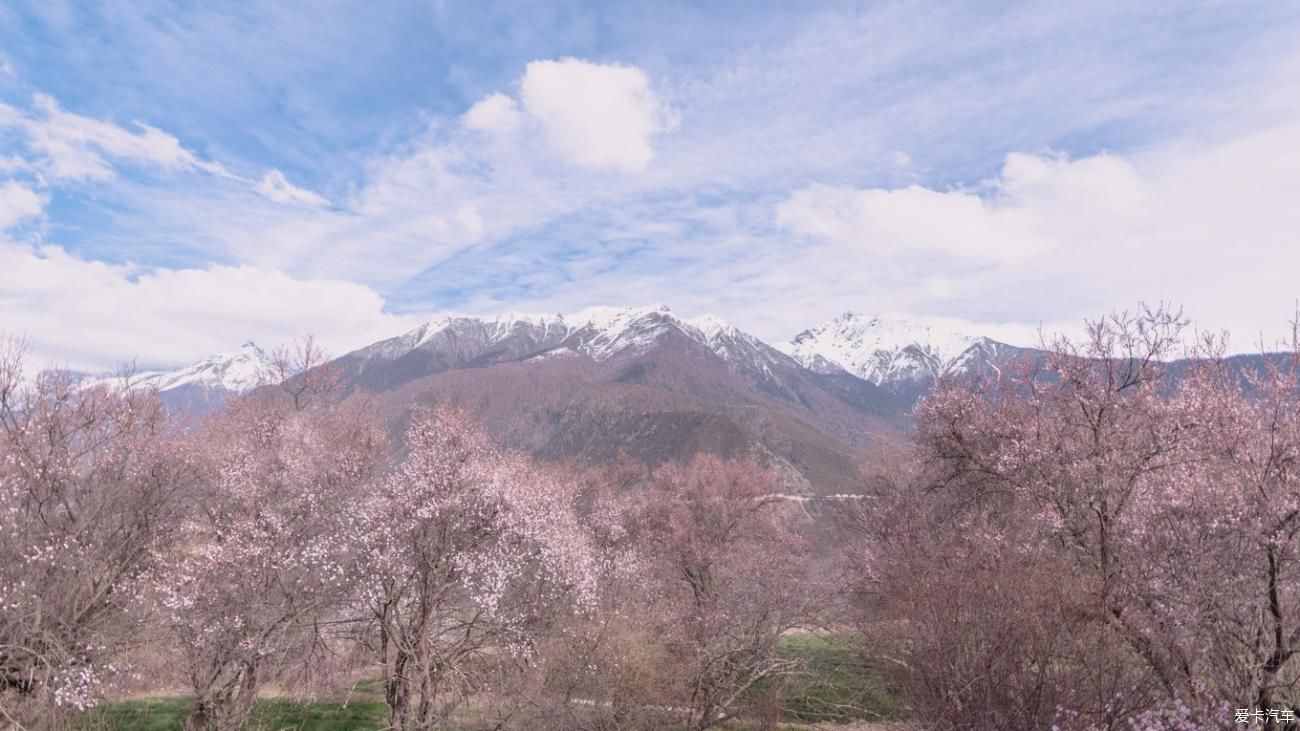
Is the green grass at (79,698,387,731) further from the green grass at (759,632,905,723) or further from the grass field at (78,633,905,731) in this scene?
the green grass at (759,632,905,723)

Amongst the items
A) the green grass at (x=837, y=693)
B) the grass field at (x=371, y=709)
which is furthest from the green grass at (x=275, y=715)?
the green grass at (x=837, y=693)

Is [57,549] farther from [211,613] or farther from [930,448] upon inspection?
[930,448]

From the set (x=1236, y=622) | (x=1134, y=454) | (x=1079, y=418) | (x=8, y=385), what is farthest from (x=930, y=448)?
(x=8, y=385)

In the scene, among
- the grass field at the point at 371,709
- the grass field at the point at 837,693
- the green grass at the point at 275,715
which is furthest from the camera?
the grass field at the point at 837,693

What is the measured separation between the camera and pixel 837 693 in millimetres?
28531

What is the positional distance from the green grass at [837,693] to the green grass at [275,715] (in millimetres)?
16040

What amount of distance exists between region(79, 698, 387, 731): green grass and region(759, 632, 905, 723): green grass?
16040 mm

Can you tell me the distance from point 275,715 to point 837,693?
22.5m

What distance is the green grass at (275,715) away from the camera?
24438mm

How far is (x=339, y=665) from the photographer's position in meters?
26.1

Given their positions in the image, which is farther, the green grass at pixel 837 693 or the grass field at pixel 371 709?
the green grass at pixel 837 693

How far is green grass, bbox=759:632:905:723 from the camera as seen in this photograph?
25812 mm

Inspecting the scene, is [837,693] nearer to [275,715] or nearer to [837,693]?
[837,693]

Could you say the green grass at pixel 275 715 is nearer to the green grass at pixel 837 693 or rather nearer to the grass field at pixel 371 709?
the grass field at pixel 371 709
